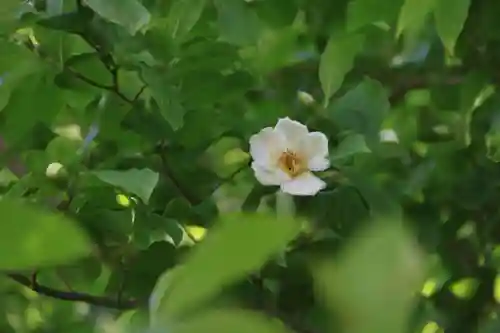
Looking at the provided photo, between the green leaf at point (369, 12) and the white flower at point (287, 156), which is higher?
the green leaf at point (369, 12)

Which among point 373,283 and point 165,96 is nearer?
point 373,283

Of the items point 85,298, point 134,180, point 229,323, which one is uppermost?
point 229,323

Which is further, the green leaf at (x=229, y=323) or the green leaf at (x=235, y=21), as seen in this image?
the green leaf at (x=235, y=21)

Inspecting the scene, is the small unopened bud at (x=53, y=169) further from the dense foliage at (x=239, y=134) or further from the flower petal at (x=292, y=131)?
the flower petal at (x=292, y=131)

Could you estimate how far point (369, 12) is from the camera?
18.6 inches

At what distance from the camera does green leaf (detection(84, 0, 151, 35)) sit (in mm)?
419

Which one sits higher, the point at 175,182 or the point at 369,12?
the point at 369,12

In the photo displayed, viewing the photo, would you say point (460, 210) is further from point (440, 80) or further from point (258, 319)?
point (258, 319)

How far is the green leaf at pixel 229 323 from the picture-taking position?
0.11 m

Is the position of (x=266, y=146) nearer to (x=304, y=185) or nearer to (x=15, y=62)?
(x=304, y=185)

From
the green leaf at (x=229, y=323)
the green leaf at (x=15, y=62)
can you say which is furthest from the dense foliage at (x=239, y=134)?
the green leaf at (x=229, y=323)

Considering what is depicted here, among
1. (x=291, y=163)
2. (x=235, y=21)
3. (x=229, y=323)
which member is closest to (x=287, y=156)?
(x=291, y=163)

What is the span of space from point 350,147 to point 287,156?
70 millimetres

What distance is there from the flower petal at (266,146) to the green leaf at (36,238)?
41 centimetres
